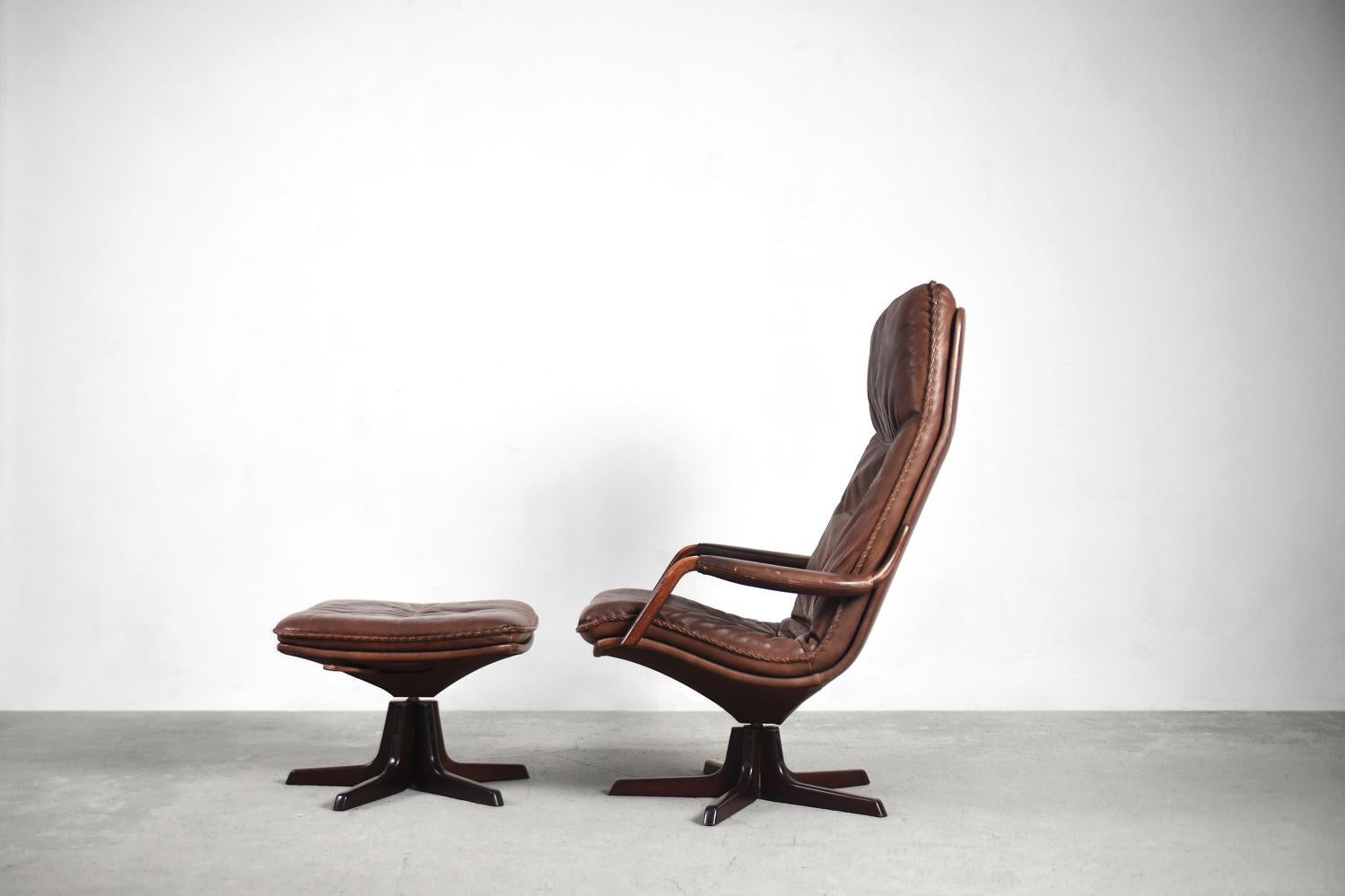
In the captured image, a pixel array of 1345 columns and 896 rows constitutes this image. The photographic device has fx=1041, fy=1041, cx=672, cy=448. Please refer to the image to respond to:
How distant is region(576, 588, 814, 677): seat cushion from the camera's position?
2.30 m

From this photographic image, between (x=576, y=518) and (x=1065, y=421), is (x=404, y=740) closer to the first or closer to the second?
(x=576, y=518)

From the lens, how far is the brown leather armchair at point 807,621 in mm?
2293

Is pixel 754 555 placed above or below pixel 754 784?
above

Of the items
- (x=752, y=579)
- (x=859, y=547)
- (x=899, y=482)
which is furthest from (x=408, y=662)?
(x=899, y=482)

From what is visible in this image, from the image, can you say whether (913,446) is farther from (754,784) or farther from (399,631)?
(399,631)

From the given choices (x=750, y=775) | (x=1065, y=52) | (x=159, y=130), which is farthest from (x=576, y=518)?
(x=1065, y=52)

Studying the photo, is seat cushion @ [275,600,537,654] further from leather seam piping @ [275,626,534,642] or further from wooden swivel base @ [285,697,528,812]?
wooden swivel base @ [285,697,528,812]

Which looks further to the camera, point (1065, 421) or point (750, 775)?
point (1065, 421)

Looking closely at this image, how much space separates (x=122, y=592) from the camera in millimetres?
3689

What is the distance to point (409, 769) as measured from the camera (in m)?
2.52

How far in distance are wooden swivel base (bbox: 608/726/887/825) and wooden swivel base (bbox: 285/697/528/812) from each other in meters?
0.37

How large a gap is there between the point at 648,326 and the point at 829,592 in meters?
1.75

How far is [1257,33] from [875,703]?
2.87 meters

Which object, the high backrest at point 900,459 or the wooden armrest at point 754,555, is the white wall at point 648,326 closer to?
the wooden armrest at point 754,555
